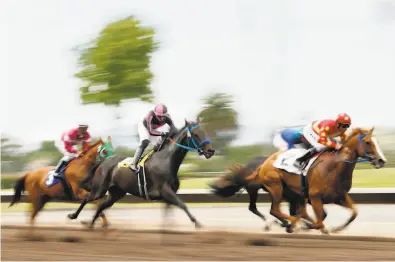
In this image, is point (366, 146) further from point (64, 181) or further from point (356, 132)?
point (64, 181)

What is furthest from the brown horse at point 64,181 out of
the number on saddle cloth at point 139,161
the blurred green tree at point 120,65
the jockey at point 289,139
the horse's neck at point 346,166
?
the blurred green tree at point 120,65

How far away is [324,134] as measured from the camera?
27.9 ft

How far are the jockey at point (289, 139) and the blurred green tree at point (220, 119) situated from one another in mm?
29183

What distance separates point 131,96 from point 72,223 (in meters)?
15.1

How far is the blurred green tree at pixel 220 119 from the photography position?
130 ft

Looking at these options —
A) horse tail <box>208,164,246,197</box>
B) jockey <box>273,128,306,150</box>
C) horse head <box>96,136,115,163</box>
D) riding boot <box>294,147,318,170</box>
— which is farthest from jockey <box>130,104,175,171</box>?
riding boot <box>294,147,318,170</box>

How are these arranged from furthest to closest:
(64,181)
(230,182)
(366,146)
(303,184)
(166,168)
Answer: (64,181), (230,182), (166,168), (303,184), (366,146)

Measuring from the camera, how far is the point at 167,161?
363 inches

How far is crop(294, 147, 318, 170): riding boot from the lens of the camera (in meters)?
8.77

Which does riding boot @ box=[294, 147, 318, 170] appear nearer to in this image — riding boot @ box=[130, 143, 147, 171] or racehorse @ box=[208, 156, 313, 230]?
racehorse @ box=[208, 156, 313, 230]

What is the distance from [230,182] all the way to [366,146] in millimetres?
2350

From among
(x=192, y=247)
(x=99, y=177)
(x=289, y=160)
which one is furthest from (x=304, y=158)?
(x=99, y=177)

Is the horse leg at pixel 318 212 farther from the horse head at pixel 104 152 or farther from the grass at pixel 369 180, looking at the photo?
the grass at pixel 369 180

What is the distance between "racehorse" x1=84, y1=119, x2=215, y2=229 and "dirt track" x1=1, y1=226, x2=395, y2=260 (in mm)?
530
